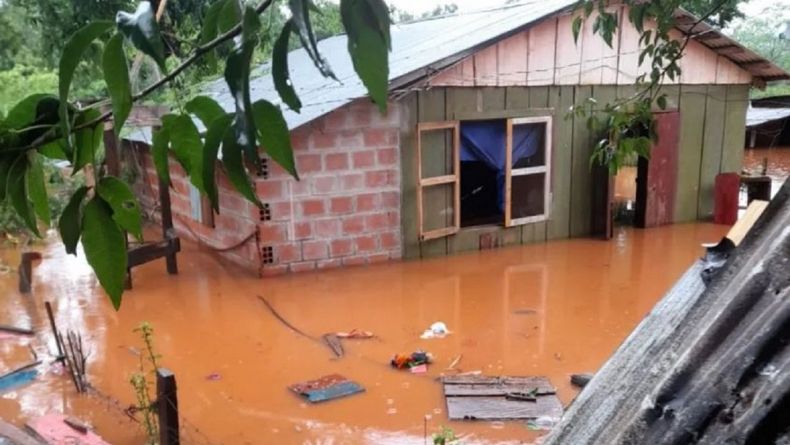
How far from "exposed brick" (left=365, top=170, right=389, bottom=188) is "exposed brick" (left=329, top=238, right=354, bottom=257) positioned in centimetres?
78

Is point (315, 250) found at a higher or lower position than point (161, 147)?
lower

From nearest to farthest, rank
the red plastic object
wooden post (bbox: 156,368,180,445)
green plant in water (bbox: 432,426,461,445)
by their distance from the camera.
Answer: green plant in water (bbox: 432,426,461,445) < wooden post (bbox: 156,368,180,445) < the red plastic object

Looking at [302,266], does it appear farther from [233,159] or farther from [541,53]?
[233,159]

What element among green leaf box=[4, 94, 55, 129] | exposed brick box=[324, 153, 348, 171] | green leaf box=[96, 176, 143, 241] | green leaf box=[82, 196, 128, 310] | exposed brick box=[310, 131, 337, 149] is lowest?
exposed brick box=[324, 153, 348, 171]

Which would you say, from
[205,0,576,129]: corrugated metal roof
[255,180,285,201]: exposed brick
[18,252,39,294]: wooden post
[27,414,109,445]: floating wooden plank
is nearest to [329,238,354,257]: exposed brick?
[255,180,285,201]: exposed brick

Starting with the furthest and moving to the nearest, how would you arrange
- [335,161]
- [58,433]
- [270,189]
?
1. [335,161]
2. [270,189]
3. [58,433]

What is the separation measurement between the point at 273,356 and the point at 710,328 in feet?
17.3

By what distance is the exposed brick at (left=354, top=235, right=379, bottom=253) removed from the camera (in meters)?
8.14

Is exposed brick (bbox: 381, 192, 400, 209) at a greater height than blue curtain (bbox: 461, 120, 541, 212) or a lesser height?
lesser

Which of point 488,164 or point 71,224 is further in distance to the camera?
point 488,164

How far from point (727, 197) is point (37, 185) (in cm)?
1105

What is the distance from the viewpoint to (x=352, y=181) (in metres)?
7.96

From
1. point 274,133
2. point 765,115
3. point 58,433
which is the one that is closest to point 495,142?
point 58,433

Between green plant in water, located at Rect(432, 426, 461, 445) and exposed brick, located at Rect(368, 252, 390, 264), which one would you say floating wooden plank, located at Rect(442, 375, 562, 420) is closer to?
green plant in water, located at Rect(432, 426, 461, 445)
